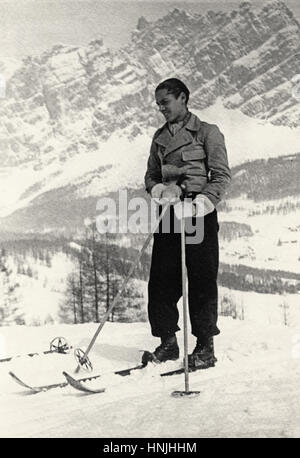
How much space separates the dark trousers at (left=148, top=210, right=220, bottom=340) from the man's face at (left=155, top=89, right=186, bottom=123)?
2.30ft

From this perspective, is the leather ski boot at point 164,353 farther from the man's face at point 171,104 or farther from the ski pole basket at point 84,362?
the man's face at point 171,104

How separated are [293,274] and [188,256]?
28.8m

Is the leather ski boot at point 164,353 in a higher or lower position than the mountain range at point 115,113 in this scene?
lower

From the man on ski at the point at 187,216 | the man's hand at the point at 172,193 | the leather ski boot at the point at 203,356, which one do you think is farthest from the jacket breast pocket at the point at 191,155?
the leather ski boot at the point at 203,356

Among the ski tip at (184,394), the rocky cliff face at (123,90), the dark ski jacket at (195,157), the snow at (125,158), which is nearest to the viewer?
the ski tip at (184,394)

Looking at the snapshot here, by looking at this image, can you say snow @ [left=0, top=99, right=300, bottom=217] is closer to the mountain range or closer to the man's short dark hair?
the mountain range

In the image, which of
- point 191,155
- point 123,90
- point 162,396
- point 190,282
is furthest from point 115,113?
point 162,396

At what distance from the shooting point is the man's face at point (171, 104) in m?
3.69

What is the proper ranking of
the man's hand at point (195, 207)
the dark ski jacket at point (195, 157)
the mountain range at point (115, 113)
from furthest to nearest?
1. the mountain range at point (115, 113)
2. the dark ski jacket at point (195, 157)
3. the man's hand at point (195, 207)

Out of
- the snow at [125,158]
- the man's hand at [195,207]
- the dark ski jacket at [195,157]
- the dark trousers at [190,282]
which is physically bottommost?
the dark trousers at [190,282]

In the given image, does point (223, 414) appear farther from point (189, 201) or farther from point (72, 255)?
point (72, 255)

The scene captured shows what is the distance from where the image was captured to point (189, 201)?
12.1ft

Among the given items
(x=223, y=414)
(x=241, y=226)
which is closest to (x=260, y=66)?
(x=241, y=226)

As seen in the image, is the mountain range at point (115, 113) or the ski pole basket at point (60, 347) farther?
the mountain range at point (115, 113)
